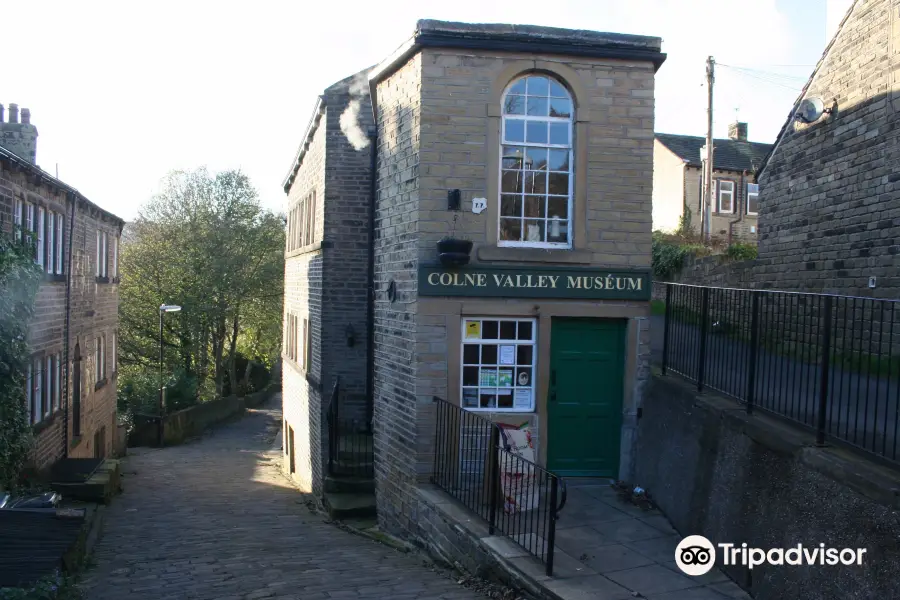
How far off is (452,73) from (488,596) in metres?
6.03

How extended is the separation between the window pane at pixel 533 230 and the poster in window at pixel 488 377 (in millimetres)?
1731

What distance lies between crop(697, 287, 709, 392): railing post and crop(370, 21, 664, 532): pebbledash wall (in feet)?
3.43

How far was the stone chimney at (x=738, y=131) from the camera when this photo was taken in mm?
37344

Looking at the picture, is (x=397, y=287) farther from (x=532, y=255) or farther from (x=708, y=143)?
(x=708, y=143)

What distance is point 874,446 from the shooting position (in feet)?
18.5

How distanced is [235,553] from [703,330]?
253 inches

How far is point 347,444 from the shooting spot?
13.9 m

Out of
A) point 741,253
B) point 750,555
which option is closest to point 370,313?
point 750,555

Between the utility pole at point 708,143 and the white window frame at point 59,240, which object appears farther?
the utility pole at point 708,143

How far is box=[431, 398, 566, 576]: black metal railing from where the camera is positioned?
7762 mm

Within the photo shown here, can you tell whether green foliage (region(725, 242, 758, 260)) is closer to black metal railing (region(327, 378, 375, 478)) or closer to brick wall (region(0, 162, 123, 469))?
black metal railing (region(327, 378, 375, 478))

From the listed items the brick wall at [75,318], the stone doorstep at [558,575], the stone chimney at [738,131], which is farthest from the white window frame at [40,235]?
the stone chimney at [738,131]

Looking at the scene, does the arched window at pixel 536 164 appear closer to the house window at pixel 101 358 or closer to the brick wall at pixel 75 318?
the brick wall at pixel 75 318

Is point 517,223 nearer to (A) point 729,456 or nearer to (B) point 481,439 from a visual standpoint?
(B) point 481,439
